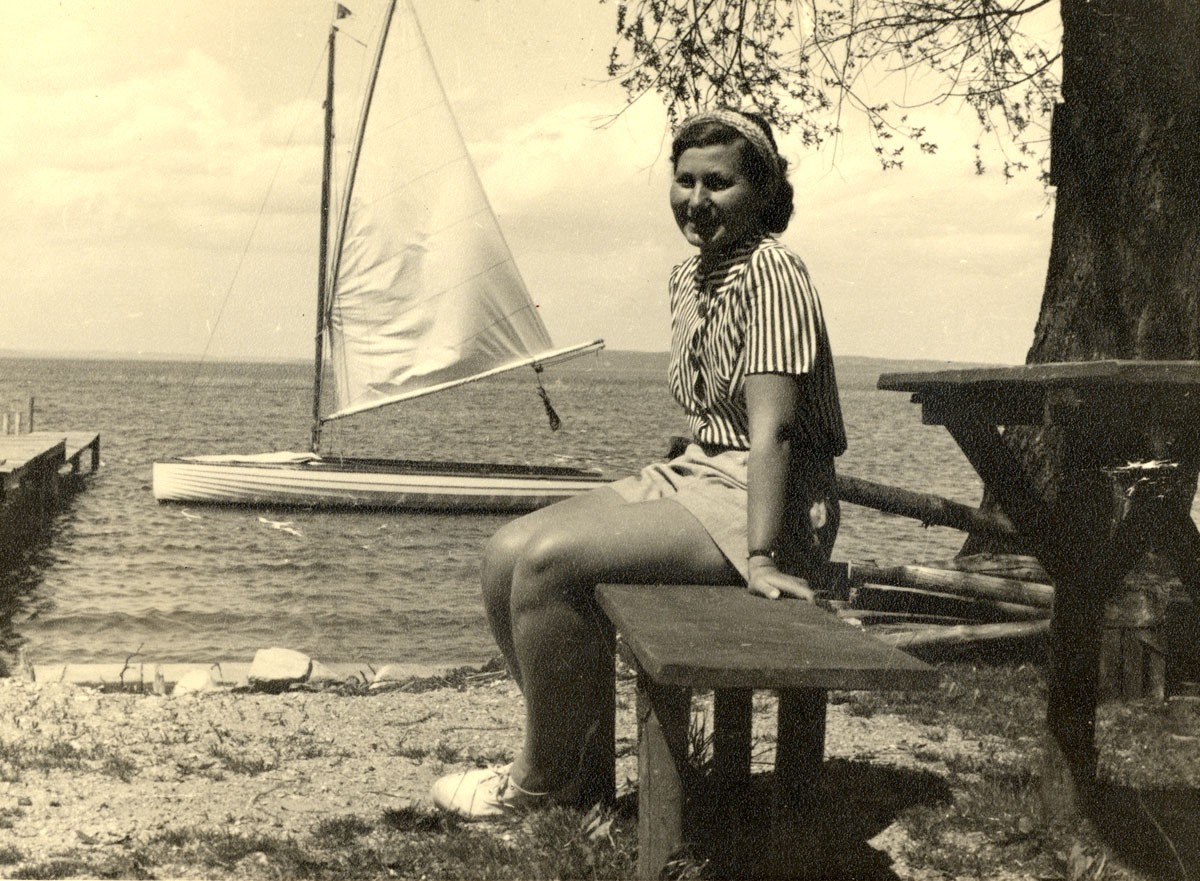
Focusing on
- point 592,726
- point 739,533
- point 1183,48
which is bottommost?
point 592,726

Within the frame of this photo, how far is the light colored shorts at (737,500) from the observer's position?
2.63 metres

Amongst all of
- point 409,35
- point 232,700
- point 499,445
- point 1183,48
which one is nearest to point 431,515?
point 409,35

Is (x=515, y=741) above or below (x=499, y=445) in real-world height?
above

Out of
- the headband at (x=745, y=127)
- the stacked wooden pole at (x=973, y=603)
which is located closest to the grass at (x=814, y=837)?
the stacked wooden pole at (x=973, y=603)

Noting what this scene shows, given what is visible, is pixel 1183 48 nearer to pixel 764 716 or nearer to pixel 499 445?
pixel 764 716

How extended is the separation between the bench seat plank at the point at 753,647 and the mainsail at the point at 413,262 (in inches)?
938

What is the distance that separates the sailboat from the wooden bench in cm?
2342

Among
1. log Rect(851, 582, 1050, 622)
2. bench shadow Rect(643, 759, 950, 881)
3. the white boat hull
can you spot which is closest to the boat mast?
the white boat hull

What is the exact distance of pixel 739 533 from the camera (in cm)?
261

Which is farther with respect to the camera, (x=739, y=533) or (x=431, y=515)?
(x=431, y=515)

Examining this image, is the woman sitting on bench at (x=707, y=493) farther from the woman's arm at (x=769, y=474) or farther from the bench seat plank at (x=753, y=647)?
the bench seat plank at (x=753, y=647)

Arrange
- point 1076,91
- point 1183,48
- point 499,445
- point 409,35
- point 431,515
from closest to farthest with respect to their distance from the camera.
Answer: point 1183,48
point 1076,91
point 409,35
point 431,515
point 499,445

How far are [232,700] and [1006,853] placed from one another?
3.39 meters

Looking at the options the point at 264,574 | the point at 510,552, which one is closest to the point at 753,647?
the point at 510,552
